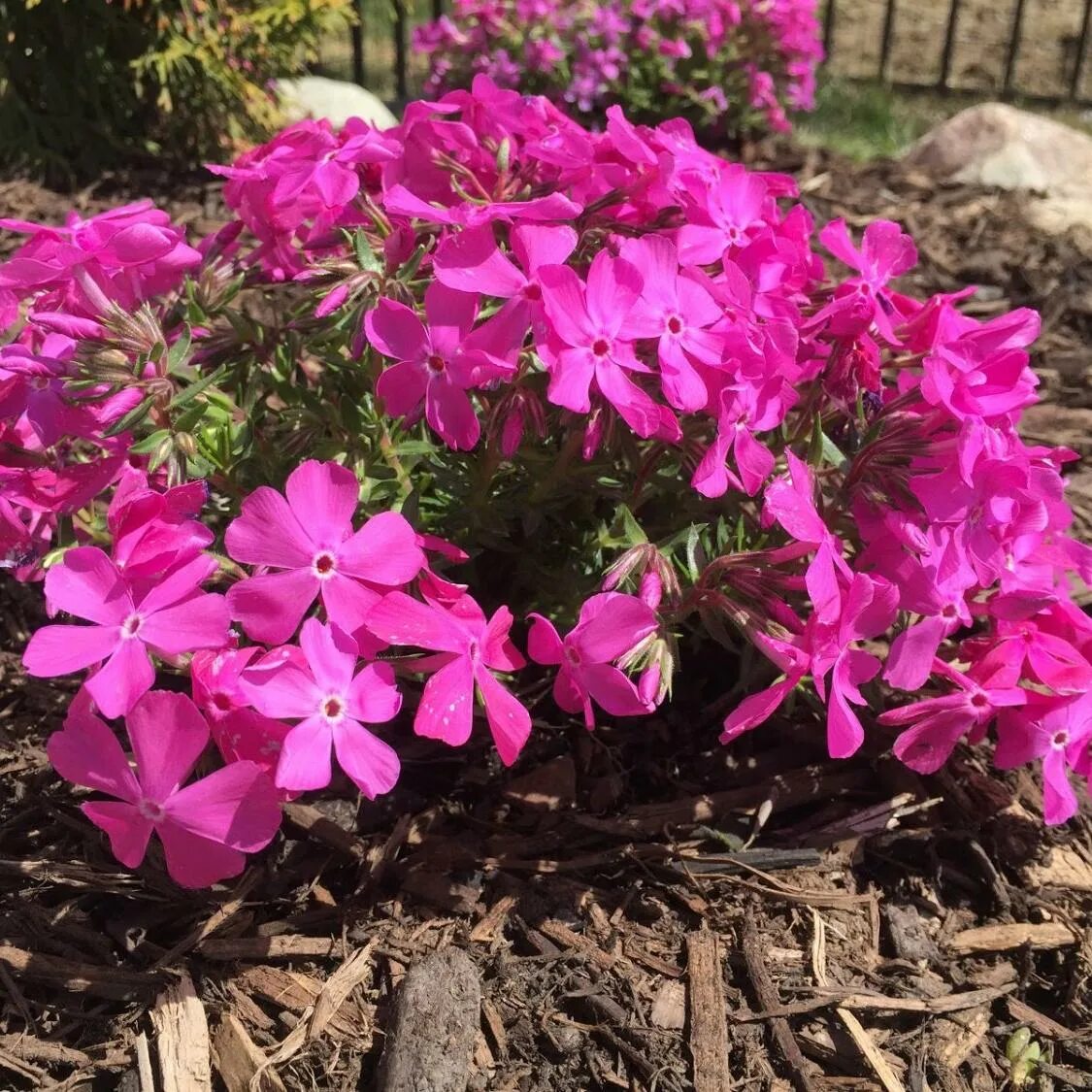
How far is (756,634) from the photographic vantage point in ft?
5.50

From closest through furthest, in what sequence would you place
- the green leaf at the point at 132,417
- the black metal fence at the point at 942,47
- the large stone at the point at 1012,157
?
the green leaf at the point at 132,417 < the large stone at the point at 1012,157 < the black metal fence at the point at 942,47

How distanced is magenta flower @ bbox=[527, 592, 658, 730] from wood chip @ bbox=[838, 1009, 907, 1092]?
0.73 meters

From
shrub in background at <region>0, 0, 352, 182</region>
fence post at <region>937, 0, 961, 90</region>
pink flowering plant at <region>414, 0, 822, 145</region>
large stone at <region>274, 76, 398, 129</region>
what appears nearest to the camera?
shrub in background at <region>0, 0, 352, 182</region>

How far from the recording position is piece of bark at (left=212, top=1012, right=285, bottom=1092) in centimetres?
174

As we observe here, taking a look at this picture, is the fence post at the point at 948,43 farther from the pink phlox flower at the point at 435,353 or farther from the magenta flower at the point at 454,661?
the magenta flower at the point at 454,661

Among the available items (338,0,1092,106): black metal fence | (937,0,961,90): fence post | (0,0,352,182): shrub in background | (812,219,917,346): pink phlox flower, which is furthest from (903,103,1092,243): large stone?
(812,219,917,346): pink phlox flower

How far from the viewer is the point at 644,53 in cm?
560

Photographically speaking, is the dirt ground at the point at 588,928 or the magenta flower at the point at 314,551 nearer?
the magenta flower at the point at 314,551

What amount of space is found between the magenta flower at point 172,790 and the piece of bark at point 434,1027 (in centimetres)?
43

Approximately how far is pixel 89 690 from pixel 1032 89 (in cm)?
829

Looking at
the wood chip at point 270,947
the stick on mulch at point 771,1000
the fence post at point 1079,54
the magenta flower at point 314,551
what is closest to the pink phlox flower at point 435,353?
the magenta flower at point 314,551

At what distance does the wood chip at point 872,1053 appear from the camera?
1826mm

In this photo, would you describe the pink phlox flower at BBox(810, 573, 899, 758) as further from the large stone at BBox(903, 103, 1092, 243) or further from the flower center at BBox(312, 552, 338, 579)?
the large stone at BBox(903, 103, 1092, 243)

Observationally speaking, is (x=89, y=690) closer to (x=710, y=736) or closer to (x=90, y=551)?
(x=90, y=551)
